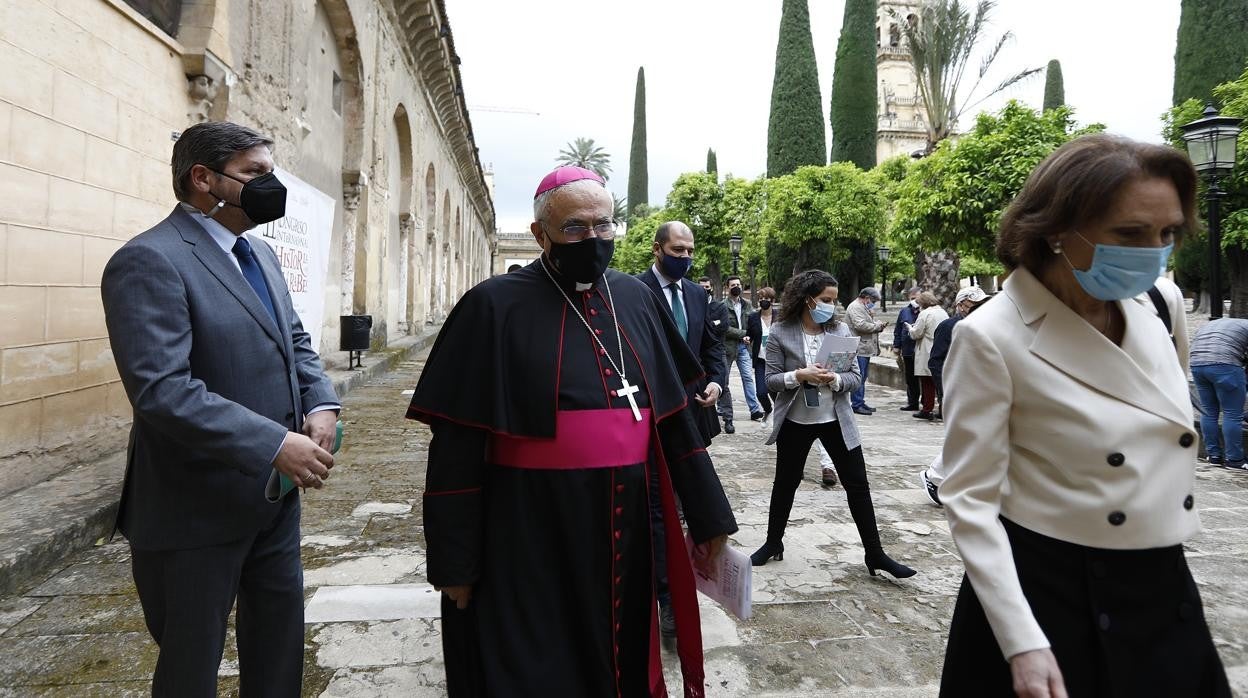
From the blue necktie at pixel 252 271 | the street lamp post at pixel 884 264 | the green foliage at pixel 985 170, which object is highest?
the street lamp post at pixel 884 264

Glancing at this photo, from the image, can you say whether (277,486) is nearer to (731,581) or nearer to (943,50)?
(731,581)

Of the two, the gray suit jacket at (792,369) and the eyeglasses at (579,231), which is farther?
the gray suit jacket at (792,369)

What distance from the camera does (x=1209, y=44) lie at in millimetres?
21750

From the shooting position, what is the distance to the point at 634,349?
2201 millimetres

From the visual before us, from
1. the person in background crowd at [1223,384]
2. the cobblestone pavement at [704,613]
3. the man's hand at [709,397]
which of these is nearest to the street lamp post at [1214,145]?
the person in background crowd at [1223,384]

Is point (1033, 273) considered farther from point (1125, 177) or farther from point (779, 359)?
point (779, 359)

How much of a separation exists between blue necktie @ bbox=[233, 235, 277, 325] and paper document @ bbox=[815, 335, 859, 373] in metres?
3.23

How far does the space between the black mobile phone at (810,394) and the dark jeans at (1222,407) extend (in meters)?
5.29

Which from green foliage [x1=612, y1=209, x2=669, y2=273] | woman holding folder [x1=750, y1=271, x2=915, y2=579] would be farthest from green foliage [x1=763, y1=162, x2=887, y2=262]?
woman holding folder [x1=750, y1=271, x2=915, y2=579]

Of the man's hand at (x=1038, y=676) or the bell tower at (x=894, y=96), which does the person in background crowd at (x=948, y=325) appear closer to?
the man's hand at (x=1038, y=676)

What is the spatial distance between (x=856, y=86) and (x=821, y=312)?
32.5 meters

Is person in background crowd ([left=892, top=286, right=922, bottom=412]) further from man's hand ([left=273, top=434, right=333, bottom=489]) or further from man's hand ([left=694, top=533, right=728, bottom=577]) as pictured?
man's hand ([left=273, top=434, right=333, bottom=489])

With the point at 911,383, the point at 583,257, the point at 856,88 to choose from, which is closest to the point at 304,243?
the point at 583,257

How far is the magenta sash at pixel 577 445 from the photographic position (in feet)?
6.64
